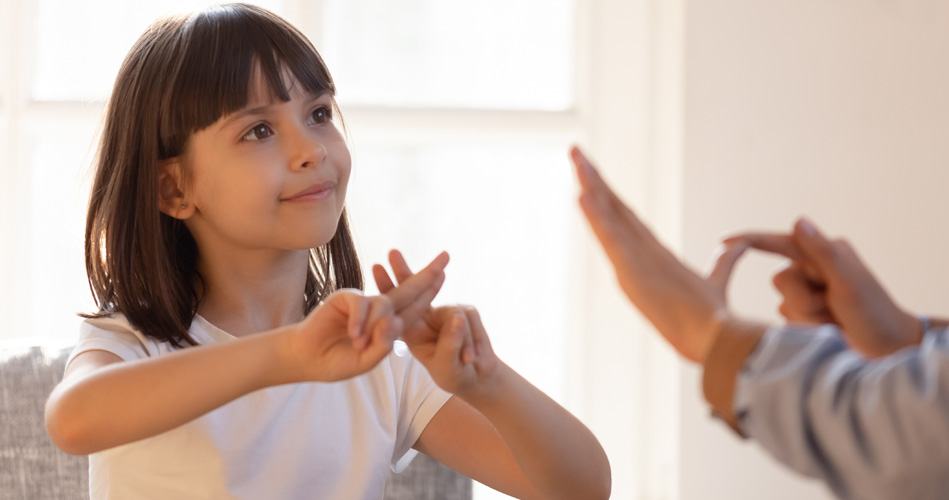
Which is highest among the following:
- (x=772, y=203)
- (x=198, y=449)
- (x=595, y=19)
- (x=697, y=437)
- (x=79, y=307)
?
(x=595, y=19)

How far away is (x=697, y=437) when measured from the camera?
177cm

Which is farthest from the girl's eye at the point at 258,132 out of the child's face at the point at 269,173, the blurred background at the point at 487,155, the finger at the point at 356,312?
the blurred background at the point at 487,155

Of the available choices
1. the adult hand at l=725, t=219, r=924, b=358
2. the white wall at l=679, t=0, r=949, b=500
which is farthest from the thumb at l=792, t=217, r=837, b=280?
the white wall at l=679, t=0, r=949, b=500

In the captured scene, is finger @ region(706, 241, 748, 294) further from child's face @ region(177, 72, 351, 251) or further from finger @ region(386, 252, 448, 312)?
child's face @ region(177, 72, 351, 251)

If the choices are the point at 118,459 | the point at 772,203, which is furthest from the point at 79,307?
the point at 772,203

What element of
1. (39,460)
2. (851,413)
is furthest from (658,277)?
(39,460)

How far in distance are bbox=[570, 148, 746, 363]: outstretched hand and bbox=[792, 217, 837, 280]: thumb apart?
0.22ft

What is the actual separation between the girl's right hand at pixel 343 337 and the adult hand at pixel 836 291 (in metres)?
0.30

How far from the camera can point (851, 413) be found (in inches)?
22.9

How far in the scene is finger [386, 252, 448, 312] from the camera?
89cm

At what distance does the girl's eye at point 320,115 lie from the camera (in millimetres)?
1149

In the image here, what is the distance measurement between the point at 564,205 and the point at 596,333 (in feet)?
0.90

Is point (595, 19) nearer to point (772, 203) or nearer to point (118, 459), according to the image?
point (772, 203)

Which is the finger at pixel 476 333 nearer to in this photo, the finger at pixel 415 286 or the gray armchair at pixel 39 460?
the finger at pixel 415 286
